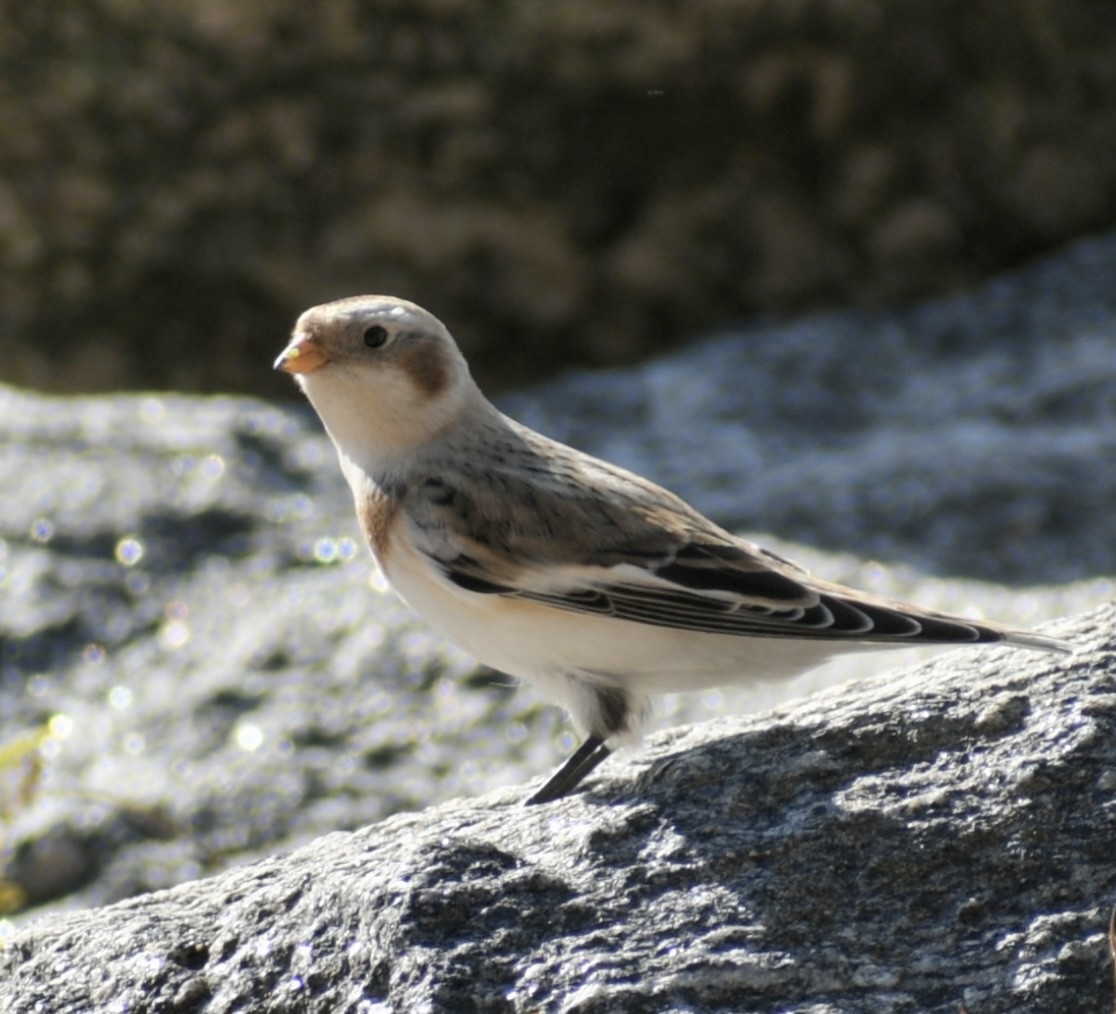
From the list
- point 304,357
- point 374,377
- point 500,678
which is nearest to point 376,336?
point 374,377

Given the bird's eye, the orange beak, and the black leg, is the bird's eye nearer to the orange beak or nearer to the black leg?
the orange beak

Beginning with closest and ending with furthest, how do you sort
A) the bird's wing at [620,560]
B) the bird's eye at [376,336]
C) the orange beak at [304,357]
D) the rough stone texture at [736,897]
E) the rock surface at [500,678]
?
the rough stone texture at [736,897]
the rock surface at [500,678]
the bird's wing at [620,560]
the orange beak at [304,357]
the bird's eye at [376,336]

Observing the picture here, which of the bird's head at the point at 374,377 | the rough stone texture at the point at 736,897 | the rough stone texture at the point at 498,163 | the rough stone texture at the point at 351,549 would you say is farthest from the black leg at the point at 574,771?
the rough stone texture at the point at 498,163

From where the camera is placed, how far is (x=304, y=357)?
4.79 metres

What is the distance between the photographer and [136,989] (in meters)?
3.41

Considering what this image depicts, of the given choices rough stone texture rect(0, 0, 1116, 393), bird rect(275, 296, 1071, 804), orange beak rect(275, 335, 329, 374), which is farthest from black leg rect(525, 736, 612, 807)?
rough stone texture rect(0, 0, 1116, 393)

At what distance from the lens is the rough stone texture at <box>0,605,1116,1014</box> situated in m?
3.09

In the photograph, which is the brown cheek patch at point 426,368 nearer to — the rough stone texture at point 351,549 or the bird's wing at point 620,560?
the bird's wing at point 620,560

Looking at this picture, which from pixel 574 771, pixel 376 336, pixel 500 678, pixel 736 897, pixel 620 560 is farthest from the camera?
pixel 500 678

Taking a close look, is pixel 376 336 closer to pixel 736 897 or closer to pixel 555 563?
pixel 555 563

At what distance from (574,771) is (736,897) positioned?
1019 millimetres

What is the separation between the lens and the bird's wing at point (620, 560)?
13.4 feet

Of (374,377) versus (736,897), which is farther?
(374,377)

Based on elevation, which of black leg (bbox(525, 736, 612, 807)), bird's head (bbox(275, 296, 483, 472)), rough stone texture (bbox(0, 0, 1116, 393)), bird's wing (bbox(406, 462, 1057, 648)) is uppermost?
rough stone texture (bbox(0, 0, 1116, 393))
